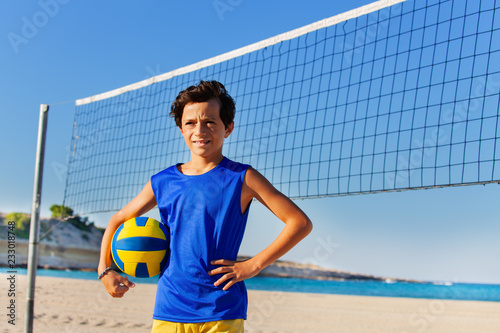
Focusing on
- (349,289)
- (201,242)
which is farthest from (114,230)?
(349,289)

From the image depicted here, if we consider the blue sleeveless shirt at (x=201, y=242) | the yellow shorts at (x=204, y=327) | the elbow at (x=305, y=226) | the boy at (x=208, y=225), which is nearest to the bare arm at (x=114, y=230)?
the boy at (x=208, y=225)

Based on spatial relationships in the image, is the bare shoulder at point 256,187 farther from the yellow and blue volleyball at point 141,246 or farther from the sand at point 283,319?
the sand at point 283,319

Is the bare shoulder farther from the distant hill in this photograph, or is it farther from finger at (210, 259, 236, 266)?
the distant hill

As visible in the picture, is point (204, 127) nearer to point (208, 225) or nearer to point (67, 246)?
point (208, 225)

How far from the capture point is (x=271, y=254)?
6.38ft

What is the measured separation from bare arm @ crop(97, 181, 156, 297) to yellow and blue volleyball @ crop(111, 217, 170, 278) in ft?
0.09

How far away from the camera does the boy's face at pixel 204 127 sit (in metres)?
2.06

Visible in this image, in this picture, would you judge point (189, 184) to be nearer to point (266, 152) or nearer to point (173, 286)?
point (173, 286)

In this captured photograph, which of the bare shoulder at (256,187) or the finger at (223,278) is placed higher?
the bare shoulder at (256,187)

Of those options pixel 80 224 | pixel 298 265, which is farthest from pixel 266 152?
pixel 298 265

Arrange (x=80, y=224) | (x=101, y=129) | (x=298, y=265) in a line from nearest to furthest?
(x=101, y=129) < (x=80, y=224) < (x=298, y=265)

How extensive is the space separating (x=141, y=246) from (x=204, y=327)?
43 cm

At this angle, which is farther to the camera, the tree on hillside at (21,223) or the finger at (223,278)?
the tree on hillside at (21,223)

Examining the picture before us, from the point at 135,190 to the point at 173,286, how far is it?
259 inches
